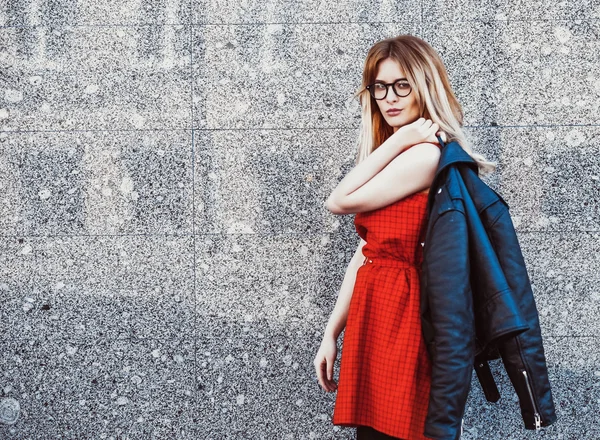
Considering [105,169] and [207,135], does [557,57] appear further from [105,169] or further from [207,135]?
[105,169]

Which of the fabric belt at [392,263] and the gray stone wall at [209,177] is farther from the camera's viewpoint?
the gray stone wall at [209,177]

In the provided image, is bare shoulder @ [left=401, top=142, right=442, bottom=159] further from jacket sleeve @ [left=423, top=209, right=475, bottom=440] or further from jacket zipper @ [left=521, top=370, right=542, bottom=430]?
jacket zipper @ [left=521, top=370, right=542, bottom=430]

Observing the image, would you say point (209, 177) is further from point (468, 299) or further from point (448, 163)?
point (468, 299)

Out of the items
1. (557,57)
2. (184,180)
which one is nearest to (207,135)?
(184,180)

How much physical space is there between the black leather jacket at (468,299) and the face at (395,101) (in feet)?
0.81

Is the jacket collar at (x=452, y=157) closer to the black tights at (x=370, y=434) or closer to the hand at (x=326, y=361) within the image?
the hand at (x=326, y=361)

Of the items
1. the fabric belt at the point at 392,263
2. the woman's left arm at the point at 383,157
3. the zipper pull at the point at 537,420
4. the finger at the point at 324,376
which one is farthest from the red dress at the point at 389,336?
the zipper pull at the point at 537,420

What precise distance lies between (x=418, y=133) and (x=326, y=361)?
99 centimetres

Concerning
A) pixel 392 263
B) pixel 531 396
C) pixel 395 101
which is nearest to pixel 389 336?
pixel 392 263

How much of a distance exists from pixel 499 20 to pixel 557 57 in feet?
1.21

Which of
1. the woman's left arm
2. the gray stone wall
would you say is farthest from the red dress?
the gray stone wall

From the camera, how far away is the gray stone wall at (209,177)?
3107mm

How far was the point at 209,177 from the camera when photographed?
312 cm

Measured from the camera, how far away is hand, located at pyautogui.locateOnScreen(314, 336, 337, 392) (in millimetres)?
2354
